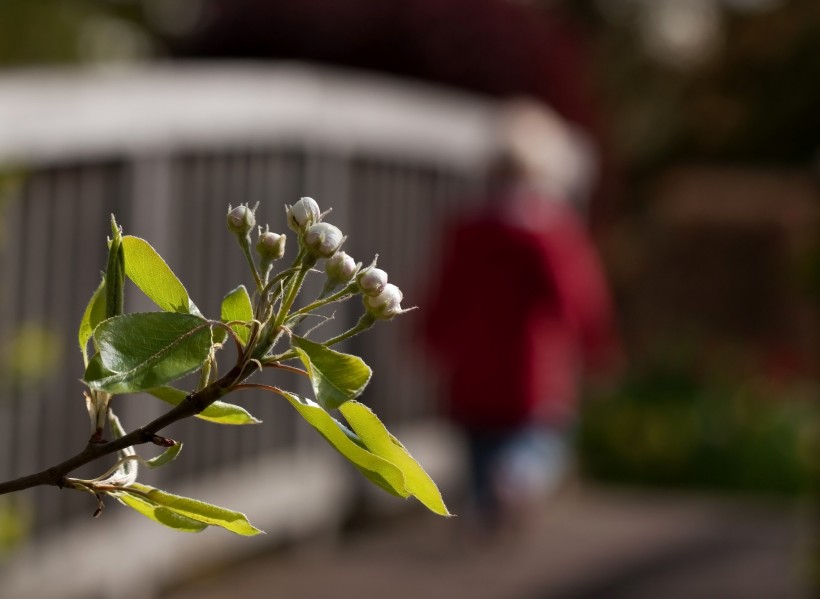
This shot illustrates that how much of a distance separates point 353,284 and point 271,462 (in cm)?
575

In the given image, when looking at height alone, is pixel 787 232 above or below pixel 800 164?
below

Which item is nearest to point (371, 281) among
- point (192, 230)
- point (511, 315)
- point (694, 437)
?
point (192, 230)

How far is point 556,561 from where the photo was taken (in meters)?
6.59

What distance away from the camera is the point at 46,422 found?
471 centimetres

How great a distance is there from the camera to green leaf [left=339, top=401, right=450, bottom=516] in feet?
2.12

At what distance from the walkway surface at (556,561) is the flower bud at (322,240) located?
15.0 ft

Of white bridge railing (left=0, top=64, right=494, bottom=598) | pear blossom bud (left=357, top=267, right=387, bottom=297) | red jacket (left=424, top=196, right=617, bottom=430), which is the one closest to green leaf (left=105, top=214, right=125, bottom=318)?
pear blossom bud (left=357, top=267, right=387, bottom=297)

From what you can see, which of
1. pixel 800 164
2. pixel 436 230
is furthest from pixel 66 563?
pixel 800 164

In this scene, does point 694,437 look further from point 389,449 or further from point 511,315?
point 389,449

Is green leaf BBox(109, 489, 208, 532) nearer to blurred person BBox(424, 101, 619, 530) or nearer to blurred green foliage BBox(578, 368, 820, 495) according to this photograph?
blurred person BBox(424, 101, 619, 530)

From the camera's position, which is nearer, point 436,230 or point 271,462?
point 271,462

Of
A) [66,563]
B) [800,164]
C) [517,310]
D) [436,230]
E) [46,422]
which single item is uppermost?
[800,164]

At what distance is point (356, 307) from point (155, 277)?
19.8 ft

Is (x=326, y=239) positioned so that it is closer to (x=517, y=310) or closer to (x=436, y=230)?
(x=517, y=310)
